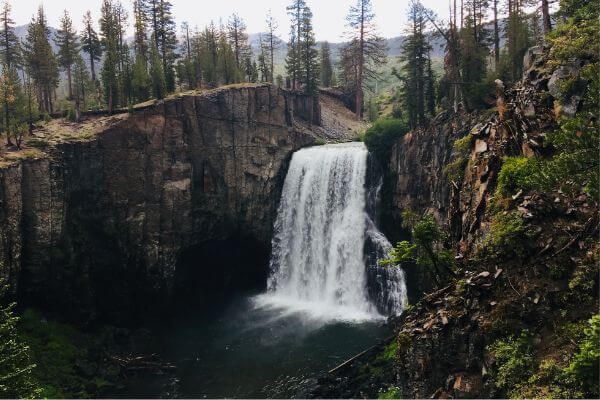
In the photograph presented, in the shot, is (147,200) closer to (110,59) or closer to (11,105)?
(11,105)

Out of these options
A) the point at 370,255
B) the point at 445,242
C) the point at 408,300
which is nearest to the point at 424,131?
the point at 370,255

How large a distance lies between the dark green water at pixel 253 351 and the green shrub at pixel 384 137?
609 inches

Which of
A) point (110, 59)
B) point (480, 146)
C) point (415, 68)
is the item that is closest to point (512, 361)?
point (480, 146)

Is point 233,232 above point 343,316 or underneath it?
above

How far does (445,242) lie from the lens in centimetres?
2209

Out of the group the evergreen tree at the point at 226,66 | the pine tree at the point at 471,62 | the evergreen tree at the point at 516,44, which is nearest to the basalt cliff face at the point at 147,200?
the evergreen tree at the point at 226,66

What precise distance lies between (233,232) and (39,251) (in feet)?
58.5

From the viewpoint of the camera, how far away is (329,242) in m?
41.3

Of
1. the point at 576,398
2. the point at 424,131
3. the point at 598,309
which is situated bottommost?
the point at 576,398

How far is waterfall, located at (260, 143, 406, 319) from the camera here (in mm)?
38094

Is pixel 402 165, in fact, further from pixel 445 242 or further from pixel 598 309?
pixel 598 309

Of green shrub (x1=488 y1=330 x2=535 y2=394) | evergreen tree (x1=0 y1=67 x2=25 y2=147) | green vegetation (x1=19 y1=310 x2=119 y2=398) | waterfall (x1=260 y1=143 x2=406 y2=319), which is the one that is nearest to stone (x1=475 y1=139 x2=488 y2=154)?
green shrub (x1=488 y1=330 x2=535 y2=394)

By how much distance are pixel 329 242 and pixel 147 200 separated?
17.7m

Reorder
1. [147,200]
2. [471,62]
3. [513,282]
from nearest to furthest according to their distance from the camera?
[513,282] → [471,62] → [147,200]
